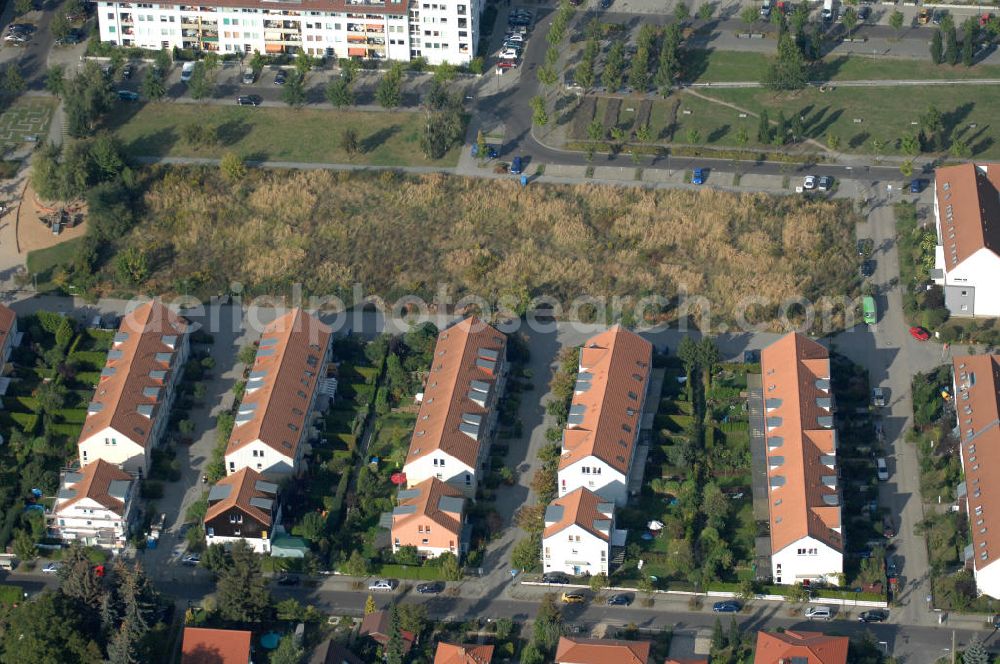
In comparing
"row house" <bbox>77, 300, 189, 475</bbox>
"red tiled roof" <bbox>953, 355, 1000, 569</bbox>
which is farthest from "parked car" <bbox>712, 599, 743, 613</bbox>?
"row house" <bbox>77, 300, 189, 475</bbox>

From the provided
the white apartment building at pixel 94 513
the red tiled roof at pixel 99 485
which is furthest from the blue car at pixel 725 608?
the red tiled roof at pixel 99 485

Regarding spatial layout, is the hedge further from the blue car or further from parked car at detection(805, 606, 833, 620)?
parked car at detection(805, 606, 833, 620)

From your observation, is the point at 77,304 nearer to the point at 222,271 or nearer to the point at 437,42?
the point at 222,271

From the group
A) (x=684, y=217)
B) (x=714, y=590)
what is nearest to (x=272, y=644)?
(x=714, y=590)

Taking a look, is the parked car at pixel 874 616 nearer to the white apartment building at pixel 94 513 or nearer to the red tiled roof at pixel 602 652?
the red tiled roof at pixel 602 652

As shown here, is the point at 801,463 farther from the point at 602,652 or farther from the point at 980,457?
the point at 602,652

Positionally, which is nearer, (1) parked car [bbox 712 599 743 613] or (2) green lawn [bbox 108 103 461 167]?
(1) parked car [bbox 712 599 743 613]

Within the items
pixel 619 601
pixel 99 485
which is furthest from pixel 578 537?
pixel 99 485
